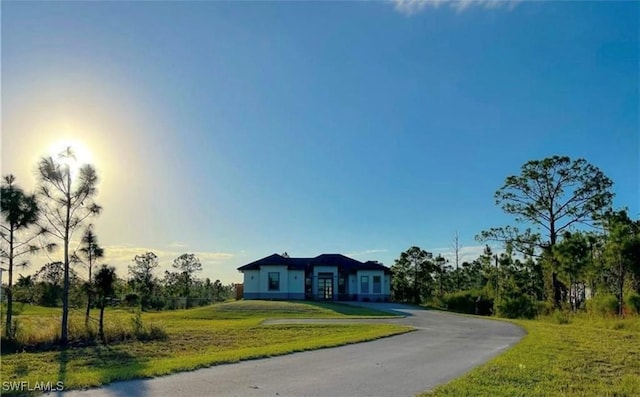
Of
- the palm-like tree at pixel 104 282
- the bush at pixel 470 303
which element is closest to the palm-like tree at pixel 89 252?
the palm-like tree at pixel 104 282

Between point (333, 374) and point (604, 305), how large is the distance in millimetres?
20823

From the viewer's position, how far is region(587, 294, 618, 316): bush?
2391cm

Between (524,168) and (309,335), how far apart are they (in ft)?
91.2

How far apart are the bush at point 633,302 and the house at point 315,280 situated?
2253cm

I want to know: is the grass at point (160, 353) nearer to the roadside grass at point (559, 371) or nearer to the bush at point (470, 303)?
the roadside grass at point (559, 371)

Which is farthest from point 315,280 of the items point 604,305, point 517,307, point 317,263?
point 604,305

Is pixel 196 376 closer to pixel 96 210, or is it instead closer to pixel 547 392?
pixel 547 392

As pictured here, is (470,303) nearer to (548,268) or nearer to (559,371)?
(548,268)

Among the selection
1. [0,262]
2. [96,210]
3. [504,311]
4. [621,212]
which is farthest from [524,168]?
[0,262]

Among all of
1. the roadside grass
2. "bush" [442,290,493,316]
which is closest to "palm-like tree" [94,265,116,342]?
the roadside grass

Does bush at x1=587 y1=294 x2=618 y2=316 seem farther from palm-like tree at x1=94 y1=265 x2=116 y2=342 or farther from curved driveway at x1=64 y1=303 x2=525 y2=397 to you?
palm-like tree at x1=94 y1=265 x2=116 y2=342

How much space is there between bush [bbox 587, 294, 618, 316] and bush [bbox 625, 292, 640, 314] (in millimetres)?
834

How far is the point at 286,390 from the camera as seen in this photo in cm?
736

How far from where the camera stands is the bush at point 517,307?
94.8 feet
